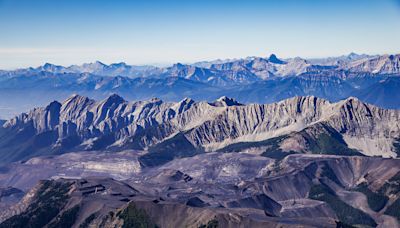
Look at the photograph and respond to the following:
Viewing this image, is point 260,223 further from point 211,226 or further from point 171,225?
point 171,225

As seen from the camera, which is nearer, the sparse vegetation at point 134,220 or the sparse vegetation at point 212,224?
the sparse vegetation at point 212,224

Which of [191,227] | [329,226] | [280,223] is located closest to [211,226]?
[191,227]

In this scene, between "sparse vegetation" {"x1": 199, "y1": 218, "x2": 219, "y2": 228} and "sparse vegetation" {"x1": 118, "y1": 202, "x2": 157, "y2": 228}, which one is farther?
"sparse vegetation" {"x1": 118, "y1": 202, "x2": 157, "y2": 228}

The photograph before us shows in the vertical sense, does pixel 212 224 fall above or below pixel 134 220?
above

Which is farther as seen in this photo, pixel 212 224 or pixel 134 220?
pixel 134 220

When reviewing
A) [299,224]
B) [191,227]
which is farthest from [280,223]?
[191,227]

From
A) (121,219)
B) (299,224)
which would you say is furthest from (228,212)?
(121,219)

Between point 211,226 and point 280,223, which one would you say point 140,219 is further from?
point 280,223

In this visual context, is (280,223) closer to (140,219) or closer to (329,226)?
(329,226)
